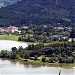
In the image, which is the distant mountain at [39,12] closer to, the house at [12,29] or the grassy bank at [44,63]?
the house at [12,29]

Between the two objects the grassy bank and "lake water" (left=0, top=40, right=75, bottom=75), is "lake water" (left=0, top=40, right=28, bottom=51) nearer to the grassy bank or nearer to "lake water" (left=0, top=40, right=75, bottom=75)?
the grassy bank

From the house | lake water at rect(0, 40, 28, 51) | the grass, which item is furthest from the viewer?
the house

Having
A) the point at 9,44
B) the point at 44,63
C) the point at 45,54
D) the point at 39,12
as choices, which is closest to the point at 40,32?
the point at 9,44

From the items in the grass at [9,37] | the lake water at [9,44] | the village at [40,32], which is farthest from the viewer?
the grass at [9,37]

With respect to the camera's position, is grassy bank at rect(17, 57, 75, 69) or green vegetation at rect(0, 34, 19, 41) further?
green vegetation at rect(0, 34, 19, 41)

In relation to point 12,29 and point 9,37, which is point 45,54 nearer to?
point 9,37

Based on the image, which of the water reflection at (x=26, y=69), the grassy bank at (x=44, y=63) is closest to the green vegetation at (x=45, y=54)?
the grassy bank at (x=44, y=63)

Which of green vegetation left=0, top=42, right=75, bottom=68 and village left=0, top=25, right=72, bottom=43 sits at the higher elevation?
village left=0, top=25, right=72, bottom=43

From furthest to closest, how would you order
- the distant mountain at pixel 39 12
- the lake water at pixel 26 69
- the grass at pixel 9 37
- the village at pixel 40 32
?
the distant mountain at pixel 39 12
the grass at pixel 9 37
the village at pixel 40 32
the lake water at pixel 26 69

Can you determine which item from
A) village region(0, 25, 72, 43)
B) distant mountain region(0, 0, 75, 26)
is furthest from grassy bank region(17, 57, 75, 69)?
distant mountain region(0, 0, 75, 26)

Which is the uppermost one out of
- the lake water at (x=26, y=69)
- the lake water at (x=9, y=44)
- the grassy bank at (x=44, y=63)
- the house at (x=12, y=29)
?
the house at (x=12, y=29)
